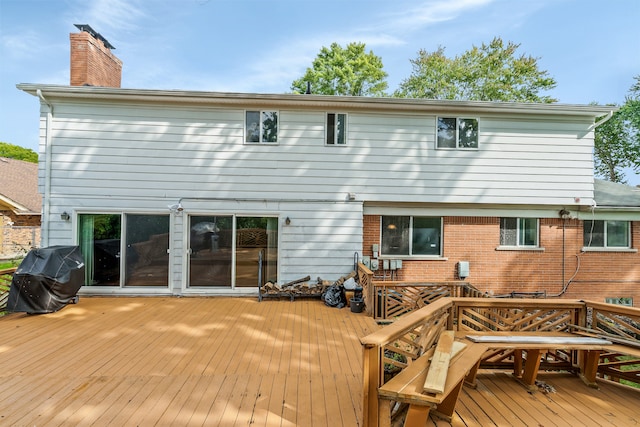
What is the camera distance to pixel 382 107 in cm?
750

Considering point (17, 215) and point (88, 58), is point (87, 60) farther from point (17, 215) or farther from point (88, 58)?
point (17, 215)

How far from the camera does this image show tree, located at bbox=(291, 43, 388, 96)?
19.8 metres

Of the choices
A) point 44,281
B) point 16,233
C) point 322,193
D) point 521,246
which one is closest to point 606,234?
point 521,246

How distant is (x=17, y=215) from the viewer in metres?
14.2

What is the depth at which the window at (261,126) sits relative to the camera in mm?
7496

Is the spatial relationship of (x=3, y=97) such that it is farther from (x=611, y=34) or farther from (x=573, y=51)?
(x=573, y=51)

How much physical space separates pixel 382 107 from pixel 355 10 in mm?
6925

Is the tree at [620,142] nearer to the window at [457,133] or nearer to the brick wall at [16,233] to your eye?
the window at [457,133]

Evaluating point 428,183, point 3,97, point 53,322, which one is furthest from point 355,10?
point 3,97

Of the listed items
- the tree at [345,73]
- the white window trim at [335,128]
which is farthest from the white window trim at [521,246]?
the tree at [345,73]

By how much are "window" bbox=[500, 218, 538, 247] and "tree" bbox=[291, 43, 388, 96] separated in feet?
48.4

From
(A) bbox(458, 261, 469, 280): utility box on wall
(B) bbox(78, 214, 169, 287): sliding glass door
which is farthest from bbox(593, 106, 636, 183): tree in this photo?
(B) bbox(78, 214, 169, 287): sliding glass door

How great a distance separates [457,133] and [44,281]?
9684 millimetres

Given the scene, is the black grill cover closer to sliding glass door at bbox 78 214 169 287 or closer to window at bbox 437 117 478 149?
sliding glass door at bbox 78 214 169 287
